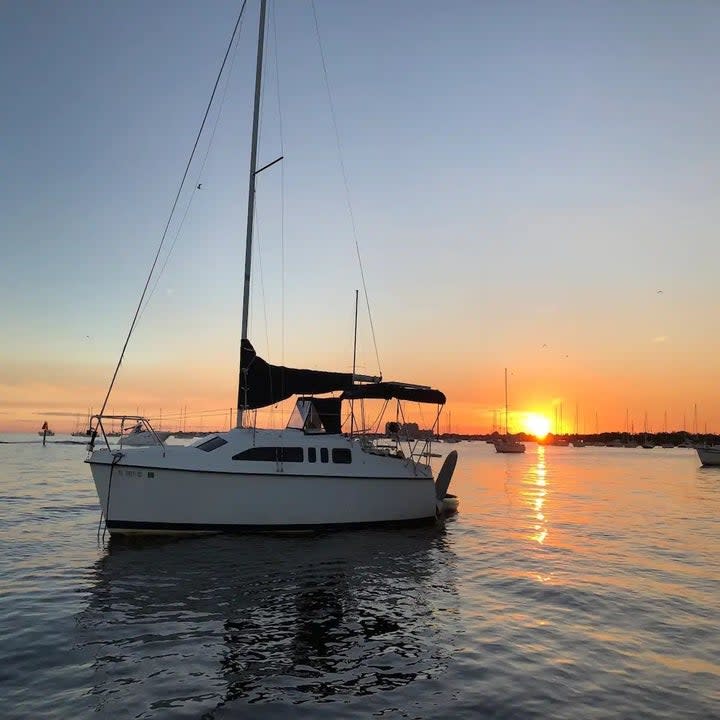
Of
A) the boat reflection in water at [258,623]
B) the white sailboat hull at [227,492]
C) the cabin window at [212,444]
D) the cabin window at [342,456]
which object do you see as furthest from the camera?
the cabin window at [342,456]

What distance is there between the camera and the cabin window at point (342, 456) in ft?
60.2

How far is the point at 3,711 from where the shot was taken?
6625 mm

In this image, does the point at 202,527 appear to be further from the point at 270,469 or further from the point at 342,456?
the point at 342,456

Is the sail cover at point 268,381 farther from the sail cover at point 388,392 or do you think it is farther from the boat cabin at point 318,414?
the sail cover at point 388,392

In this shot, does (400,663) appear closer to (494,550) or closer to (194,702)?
(194,702)

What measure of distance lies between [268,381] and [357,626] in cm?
1034

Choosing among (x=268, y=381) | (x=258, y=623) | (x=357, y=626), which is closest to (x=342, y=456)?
(x=268, y=381)

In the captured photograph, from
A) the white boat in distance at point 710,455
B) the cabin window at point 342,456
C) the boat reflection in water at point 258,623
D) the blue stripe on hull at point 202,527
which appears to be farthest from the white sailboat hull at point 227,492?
the white boat in distance at point 710,455

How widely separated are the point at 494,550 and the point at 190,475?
9110 mm

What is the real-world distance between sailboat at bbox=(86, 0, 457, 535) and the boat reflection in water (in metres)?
0.95

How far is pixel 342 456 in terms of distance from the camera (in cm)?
1845

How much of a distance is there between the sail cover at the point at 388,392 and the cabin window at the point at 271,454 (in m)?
3.57

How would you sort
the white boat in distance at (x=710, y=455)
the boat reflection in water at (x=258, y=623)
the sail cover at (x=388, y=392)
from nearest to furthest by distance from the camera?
the boat reflection in water at (x=258, y=623) < the sail cover at (x=388, y=392) < the white boat in distance at (x=710, y=455)

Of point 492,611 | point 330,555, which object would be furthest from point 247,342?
point 492,611
